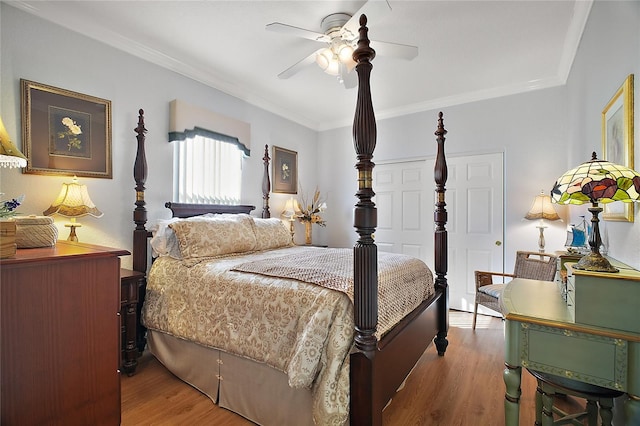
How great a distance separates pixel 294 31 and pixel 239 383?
2.34m

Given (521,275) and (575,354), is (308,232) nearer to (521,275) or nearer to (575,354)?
Answer: (521,275)

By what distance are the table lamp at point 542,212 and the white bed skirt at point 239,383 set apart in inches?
117

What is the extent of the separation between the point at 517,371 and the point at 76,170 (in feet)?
10.2

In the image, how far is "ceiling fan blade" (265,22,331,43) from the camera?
6.58ft

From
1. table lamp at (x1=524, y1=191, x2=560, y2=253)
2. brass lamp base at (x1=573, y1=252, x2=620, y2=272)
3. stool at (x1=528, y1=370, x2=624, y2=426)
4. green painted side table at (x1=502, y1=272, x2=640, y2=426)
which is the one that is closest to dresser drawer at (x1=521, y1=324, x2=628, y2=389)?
green painted side table at (x1=502, y1=272, x2=640, y2=426)

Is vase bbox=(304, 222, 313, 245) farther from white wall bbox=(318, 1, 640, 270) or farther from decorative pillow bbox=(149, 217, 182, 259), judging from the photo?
decorative pillow bbox=(149, 217, 182, 259)

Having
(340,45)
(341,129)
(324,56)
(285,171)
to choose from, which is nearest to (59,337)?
(324,56)

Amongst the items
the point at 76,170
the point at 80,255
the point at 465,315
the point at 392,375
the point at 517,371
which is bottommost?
the point at 465,315

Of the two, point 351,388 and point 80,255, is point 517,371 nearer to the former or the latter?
point 351,388

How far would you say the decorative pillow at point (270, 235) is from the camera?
2926 mm

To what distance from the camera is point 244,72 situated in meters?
3.23

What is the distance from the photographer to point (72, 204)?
2.16m

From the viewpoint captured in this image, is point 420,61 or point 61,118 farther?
point 420,61

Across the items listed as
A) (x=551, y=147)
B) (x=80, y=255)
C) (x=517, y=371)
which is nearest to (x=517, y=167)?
(x=551, y=147)
